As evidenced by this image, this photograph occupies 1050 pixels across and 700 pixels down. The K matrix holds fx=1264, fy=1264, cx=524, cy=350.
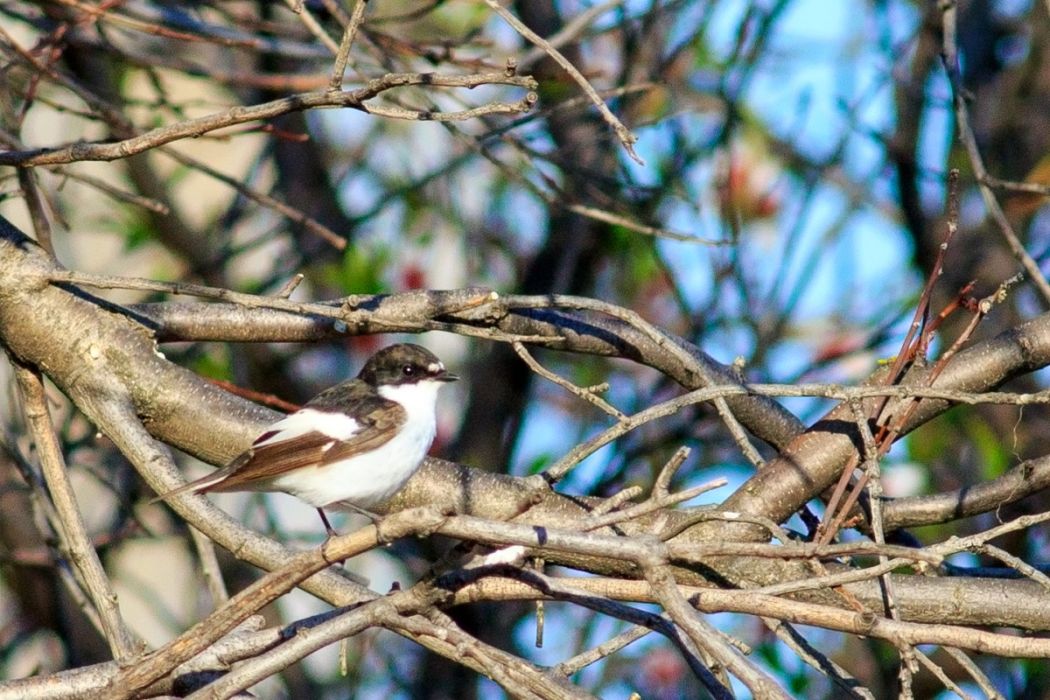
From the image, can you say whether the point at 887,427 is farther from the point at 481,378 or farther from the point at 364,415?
the point at 481,378

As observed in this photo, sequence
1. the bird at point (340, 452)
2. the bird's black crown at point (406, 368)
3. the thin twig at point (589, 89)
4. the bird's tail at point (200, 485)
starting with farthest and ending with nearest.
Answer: the bird's black crown at point (406, 368)
the bird at point (340, 452)
the bird's tail at point (200, 485)
the thin twig at point (589, 89)

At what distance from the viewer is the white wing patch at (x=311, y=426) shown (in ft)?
11.2

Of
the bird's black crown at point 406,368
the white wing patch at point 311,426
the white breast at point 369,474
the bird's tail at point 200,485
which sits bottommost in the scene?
the bird's tail at point 200,485

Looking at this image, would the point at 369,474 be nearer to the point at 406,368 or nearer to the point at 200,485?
the point at 200,485

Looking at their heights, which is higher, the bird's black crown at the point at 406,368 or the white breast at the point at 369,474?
the bird's black crown at the point at 406,368

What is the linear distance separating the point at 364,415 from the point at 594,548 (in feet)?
5.00

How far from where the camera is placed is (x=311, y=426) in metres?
3.56

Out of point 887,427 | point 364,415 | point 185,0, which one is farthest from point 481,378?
point 887,427

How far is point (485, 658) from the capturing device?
7.89 feet

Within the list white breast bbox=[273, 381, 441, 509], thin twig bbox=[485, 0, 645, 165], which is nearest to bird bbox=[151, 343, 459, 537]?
white breast bbox=[273, 381, 441, 509]

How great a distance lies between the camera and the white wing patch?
341 centimetres

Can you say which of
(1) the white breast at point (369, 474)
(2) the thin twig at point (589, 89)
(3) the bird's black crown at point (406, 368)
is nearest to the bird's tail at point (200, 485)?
(1) the white breast at point (369, 474)

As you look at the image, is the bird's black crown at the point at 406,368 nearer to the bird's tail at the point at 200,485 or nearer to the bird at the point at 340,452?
the bird at the point at 340,452

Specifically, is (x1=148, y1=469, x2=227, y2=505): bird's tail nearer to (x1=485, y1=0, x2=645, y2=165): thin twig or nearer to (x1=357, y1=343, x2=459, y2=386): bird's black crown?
(x1=357, y1=343, x2=459, y2=386): bird's black crown
